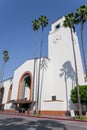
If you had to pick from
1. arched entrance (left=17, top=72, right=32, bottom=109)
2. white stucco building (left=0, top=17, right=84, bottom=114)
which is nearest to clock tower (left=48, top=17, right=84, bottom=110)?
white stucco building (left=0, top=17, right=84, bottom=114)

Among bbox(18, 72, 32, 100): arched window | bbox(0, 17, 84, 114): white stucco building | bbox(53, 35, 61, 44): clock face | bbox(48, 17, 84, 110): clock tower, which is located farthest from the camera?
bbox(18, 72, 32, 100): arched window

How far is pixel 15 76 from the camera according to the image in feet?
151

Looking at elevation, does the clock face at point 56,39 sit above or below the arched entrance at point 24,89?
above

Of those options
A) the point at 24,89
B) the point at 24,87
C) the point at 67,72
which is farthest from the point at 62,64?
the point at 24,89

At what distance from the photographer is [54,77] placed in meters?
35.9

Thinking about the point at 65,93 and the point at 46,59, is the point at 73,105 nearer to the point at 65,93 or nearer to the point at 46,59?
the point at 65,93

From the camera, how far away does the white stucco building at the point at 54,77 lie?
31478mm

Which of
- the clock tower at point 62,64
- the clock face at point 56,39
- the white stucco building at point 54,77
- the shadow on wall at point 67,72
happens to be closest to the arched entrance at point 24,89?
the white stucco building at point 54,77

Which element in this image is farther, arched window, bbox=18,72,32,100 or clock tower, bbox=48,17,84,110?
A: arched window, bbox=18,72,32,100

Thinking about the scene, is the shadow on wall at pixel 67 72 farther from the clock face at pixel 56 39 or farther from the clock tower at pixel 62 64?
the clock face at pixel 56 39

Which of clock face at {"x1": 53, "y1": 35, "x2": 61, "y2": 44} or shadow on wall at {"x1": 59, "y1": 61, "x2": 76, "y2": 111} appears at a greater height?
clock face at {"x1": 53, "y1": 35, "x2": 61, "y2": 44}

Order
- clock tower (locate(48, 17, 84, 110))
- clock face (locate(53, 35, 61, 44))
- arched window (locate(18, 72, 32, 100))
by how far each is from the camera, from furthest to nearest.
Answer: arched window (locate(18, 72, 32, 100)) < clock face (locate(53, 35, 61, 44)) < clock tower (locate(48, 17, 84, 110))

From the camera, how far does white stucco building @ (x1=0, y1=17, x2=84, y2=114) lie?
103 ft

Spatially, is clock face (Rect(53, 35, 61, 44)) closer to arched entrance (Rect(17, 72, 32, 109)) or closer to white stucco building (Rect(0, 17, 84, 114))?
white stucco building (Rect(0, 17, 84, 114))
